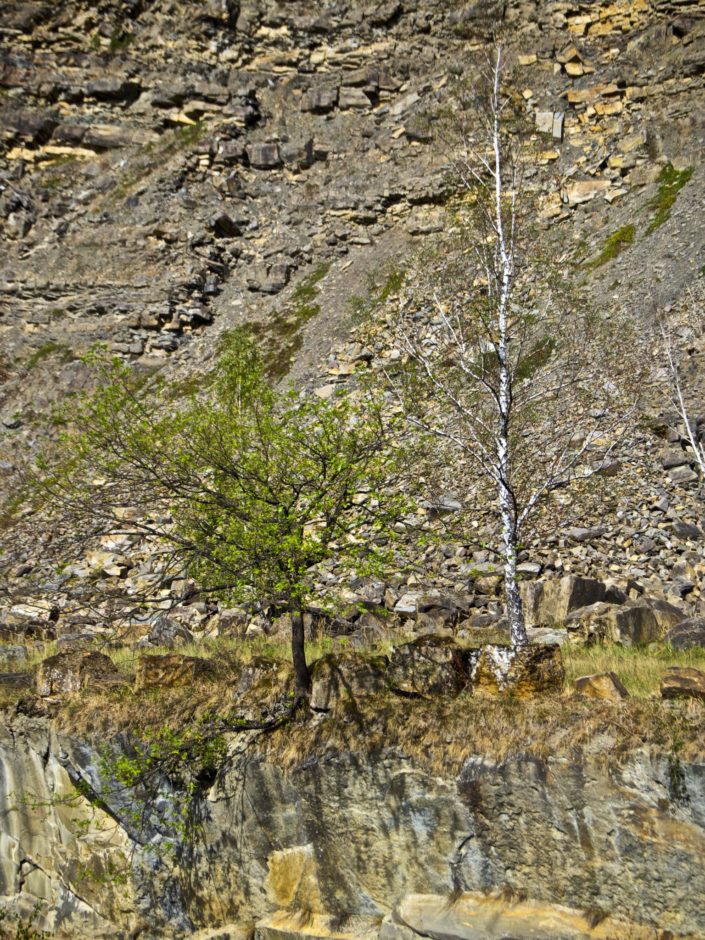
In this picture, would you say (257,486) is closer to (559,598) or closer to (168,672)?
A: (168,672)

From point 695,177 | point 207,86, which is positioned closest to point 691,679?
point 695,177

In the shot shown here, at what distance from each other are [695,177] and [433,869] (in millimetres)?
34532

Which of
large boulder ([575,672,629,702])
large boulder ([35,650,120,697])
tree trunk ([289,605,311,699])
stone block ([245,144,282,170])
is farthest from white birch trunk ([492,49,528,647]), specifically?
stone block ([245,144,282,170])

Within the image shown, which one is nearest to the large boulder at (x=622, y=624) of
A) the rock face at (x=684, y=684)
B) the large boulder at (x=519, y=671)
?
the large boulder at (x=519, y=671)

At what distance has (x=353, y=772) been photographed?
10797mm

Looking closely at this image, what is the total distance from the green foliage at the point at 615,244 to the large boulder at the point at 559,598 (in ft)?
64.9

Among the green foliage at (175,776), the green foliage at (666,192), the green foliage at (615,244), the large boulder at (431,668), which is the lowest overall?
the green foliage at (175,776)

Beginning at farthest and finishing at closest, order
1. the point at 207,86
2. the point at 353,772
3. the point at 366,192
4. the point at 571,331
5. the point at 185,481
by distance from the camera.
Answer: the point at 207,86 → the point at 366,192 → the point at 571,331 → the point at 185,481 → the point at 353,772

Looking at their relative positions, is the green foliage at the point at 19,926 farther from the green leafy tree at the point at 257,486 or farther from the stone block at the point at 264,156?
the stone block at the point at 264,156

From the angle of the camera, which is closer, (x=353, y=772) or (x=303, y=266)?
(x=353, y=772)

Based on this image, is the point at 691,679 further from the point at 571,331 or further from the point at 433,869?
the point at 571,331

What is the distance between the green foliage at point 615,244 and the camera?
32.2m

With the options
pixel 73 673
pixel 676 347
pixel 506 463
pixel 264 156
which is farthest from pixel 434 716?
pixel 264 156

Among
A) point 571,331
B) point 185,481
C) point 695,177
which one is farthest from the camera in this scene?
point 695,177
